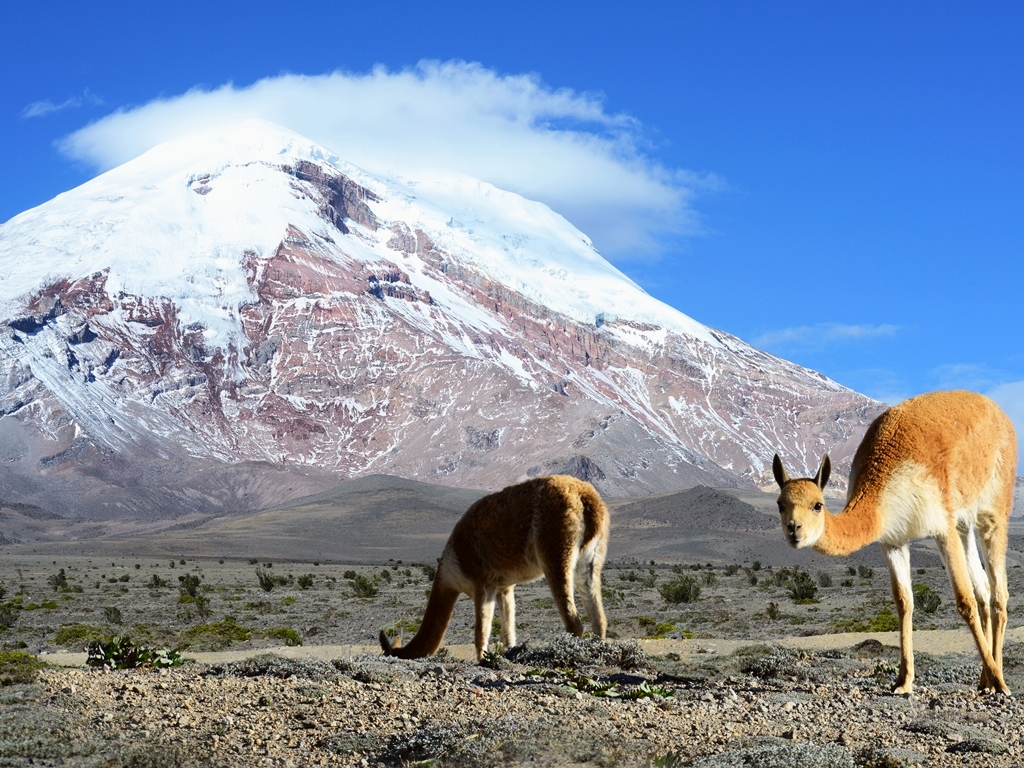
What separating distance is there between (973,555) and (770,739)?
4079mm

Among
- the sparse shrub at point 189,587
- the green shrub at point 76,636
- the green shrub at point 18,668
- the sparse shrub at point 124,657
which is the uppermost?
the sparse shrub at point 124,657

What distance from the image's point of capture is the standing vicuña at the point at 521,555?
13055 mm

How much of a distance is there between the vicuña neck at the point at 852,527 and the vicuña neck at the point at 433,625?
5.21 m

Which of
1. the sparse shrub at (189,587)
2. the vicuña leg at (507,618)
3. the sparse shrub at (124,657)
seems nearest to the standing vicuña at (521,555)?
the vicuña leg at (507,618)

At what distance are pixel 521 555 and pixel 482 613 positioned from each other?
1000mm

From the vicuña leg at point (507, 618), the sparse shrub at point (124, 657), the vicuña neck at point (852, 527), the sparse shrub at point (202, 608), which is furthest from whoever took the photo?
the sparse shrub at point (202, 608)

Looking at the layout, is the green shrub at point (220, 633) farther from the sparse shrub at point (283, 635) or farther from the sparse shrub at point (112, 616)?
the sparse shrub at point (112, 616)

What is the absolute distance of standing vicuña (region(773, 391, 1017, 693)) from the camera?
10602 millimetres

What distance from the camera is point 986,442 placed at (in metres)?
11.5

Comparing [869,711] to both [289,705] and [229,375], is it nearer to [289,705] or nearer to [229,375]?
[289,705]

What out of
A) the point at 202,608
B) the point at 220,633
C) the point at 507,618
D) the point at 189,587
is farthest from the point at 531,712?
the point at 189,587

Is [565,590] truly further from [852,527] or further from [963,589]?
[963,589]

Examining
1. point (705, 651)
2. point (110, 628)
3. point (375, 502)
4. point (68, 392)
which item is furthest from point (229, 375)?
point (705, 651)

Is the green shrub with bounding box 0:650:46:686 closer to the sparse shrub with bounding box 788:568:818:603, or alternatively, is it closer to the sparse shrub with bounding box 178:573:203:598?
the sparse shrub with bounding box 788:568:818:603
